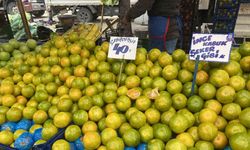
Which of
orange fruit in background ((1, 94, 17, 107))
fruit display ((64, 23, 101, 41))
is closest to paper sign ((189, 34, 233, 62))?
orange fruit in background ((1, 94, 17, 107))


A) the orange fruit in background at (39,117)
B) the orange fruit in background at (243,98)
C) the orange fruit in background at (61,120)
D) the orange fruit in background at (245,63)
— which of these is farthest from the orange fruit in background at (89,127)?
the orange fruit in background at (245,63)

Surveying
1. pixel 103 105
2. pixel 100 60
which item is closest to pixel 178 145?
pixel 103 105

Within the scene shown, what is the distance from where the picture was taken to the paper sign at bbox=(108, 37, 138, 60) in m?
2.26

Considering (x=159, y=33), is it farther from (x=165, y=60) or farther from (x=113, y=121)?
(x=113, y=121)

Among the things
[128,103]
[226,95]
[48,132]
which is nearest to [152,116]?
[128,103]

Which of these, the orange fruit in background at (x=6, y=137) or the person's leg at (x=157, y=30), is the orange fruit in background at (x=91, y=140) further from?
the person's leg at (x=157, y=30)

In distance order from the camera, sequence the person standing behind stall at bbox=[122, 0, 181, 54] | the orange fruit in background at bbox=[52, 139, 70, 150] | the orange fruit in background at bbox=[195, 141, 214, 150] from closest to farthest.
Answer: the orange fruit in background at bbox=[195, 141, 214, 150] → the orange fruit in background at bbox=[52, 139, 70, 150] → the person standing behind stall at bbox=[122, 0, 181, 54]

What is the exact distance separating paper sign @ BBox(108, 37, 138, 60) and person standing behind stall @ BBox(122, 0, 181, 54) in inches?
47.9

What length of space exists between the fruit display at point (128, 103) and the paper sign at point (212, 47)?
162mm

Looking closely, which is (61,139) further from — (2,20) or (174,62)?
(2,20)

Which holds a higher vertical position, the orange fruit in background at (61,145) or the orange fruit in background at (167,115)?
the orange fruit in background at (167,115)

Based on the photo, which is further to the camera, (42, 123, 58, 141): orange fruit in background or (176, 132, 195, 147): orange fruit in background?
(42, 123, 58, 141): orange fruit in background

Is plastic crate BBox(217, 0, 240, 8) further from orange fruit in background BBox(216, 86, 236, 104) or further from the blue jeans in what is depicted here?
orange fruit in background BBox(216, 86, 236, 104)

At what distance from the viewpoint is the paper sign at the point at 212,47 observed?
6.10 feet
